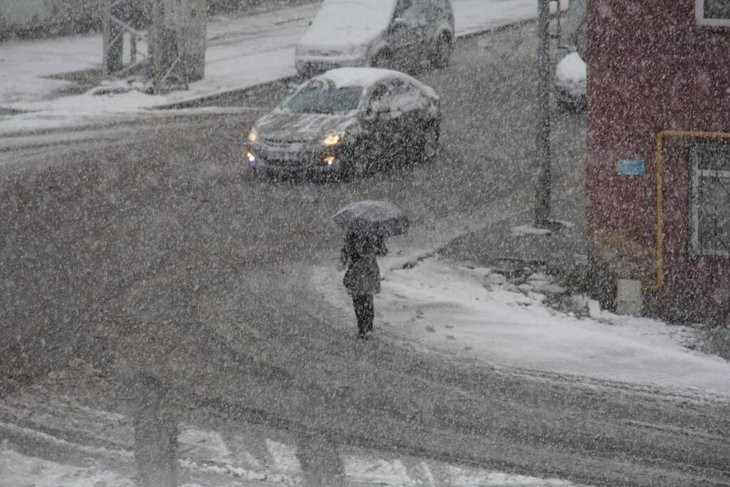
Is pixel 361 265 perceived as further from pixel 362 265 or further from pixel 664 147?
pixel 664 147

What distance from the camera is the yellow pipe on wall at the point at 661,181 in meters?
14.0

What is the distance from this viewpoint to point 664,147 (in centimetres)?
1431

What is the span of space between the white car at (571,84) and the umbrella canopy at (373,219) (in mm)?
12685

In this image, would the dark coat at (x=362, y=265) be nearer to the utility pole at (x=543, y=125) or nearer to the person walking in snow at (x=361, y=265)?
the person walking in snow at (x=361, y=265)

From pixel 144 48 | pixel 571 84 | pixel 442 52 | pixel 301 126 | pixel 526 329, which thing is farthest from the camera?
pixel 144 48

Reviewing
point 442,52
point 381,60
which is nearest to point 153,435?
point 381,60

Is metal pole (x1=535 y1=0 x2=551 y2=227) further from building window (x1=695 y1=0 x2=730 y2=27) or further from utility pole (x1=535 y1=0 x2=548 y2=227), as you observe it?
building window (x1=695 y1=0 x2=730 y2=27)

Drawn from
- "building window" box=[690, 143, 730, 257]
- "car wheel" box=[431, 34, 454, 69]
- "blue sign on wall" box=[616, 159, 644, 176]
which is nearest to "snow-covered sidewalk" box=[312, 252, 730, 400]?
"building window" box=[690, 143, 730, 257]

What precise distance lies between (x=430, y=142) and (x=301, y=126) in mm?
3000

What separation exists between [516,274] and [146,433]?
22.9 feet

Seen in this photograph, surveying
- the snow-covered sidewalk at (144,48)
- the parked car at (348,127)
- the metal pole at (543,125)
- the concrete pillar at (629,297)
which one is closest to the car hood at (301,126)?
the parked car at (348,127)

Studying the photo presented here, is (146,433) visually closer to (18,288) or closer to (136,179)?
(18,288)

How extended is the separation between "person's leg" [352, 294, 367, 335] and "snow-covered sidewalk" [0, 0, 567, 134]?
37.6 ft

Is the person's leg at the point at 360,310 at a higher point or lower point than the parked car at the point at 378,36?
lower
